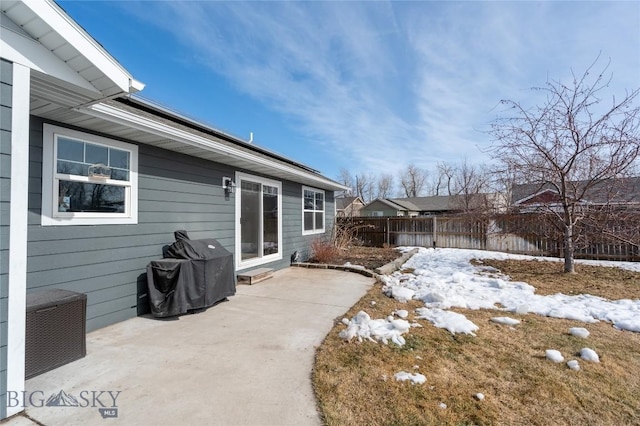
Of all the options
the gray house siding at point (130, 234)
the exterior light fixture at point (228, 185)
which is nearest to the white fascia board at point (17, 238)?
the gray house siding at point (130, 234)

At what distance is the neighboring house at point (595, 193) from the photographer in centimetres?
689

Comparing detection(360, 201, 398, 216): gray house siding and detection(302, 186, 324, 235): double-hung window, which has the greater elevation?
detection(360, 201, 398, 216): gray house siding

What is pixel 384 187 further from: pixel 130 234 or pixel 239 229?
pixel 130 234

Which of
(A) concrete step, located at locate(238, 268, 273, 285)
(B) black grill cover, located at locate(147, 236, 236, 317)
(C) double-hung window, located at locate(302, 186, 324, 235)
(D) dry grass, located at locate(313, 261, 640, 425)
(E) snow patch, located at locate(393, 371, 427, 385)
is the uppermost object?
(C) double-hung window, located at locate(302, 186, 324, 235)

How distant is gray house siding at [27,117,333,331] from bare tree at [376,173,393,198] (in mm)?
42666

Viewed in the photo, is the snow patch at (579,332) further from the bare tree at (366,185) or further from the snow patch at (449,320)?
the bare tree at (366,185)

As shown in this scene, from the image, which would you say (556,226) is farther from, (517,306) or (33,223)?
(33,223)

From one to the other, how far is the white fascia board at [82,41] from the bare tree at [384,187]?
4580cm

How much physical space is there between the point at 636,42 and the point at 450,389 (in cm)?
791

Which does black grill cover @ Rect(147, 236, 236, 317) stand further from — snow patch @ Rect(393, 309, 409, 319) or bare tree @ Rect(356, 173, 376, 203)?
bare tree @ Rect(356, 173, 376, 203)

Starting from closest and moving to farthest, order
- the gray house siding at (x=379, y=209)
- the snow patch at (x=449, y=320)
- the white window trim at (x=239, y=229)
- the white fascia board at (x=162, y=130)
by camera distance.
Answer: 1. the white fascia board at (x=162, y=130)
2. the snow patch at (x=449, y=320)
3. the white window trim at (x=239, y=229)
4. the gray house siding at (x=379, y=209)

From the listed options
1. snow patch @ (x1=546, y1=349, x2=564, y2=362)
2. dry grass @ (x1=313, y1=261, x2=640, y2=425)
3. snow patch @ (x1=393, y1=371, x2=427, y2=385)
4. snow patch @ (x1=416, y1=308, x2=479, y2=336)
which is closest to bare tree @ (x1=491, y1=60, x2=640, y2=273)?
dry grass @ (x1=313, y1=261, x2=640, y2=425)

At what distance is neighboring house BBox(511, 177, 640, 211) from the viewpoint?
6887 mm

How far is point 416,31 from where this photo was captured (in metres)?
6.54
